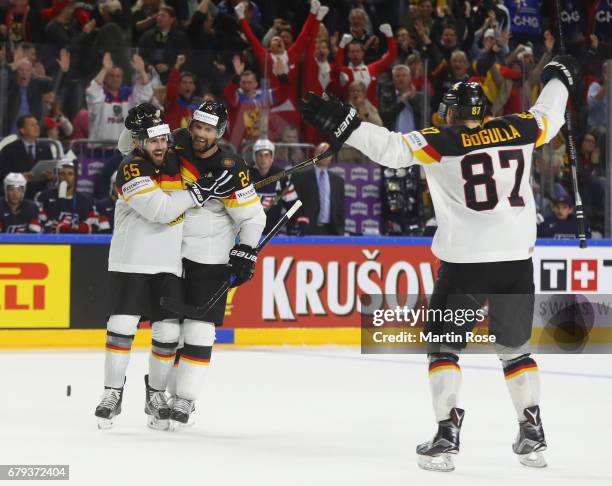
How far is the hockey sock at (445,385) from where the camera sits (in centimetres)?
441

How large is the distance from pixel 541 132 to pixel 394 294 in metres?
4.24

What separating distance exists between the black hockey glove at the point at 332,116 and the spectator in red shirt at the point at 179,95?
516 centimetres

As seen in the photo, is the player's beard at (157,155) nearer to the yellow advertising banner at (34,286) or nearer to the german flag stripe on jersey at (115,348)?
the german flag stripe on jersey at (115,348)

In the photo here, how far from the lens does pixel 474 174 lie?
4.44 m

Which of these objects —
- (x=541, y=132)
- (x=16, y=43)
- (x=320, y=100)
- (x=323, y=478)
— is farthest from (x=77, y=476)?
(x=16, y=43)

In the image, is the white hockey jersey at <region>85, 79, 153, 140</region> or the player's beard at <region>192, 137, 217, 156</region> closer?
the player's beard at <region>192, 137, 217, 156</region>

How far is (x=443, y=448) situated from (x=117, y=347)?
1.65 metres

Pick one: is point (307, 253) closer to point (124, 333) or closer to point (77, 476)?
point (124, 333)

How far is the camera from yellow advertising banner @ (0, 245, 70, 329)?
8.11 meters

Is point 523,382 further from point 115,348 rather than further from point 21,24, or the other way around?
point 21,24

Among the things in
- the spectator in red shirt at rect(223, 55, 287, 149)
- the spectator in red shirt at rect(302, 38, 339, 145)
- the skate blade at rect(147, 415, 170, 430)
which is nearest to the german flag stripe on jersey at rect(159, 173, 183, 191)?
the skate blade at rect(147, 415, 170, 430)

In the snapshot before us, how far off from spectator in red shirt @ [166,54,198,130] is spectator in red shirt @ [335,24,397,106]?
1.38 meters

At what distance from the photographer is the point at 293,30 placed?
36.0 feet

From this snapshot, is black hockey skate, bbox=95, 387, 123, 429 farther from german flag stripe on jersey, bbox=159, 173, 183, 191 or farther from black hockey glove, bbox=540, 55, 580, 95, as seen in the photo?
black hockey glove, bbox=540, 55, 580, 95
